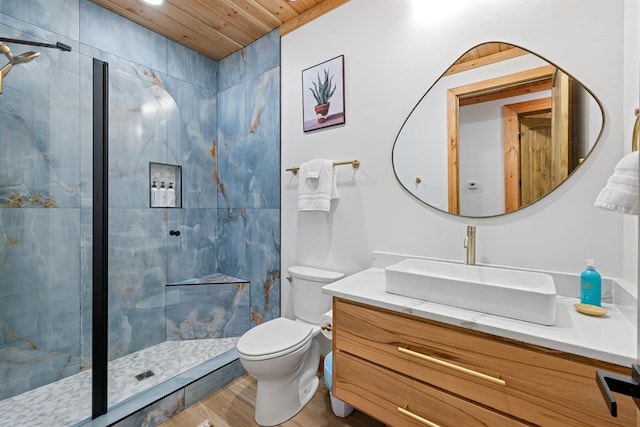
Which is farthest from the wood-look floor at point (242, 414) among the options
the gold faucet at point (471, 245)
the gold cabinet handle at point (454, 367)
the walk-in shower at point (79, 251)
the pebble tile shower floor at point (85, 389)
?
the gold faucet at point (471, 245)

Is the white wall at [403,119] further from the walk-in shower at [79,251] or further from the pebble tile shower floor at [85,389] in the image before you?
the walk-in shower at [79,251]

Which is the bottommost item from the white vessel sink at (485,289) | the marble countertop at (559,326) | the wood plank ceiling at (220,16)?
the marble countertop at (559,326)

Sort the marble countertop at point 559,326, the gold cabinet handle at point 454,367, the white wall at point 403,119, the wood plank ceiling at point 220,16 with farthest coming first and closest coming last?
the wood plank ceiling at point 220,16 < the white wall at point 403,119 < the gold cabinet handle at point 454,367 < the marble countertop at point 559,326

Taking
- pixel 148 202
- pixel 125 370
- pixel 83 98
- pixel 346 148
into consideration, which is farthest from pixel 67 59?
pixel 125 370

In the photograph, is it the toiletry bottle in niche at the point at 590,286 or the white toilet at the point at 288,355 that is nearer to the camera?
the toiletry bottle in niche at the point at 590,286

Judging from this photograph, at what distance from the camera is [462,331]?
1.00 metres

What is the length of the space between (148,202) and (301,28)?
68.4 inches

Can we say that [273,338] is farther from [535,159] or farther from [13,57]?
[13,57]

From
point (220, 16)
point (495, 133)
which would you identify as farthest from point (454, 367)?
point (220, 16)

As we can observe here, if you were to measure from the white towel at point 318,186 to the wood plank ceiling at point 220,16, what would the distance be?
1.08 m

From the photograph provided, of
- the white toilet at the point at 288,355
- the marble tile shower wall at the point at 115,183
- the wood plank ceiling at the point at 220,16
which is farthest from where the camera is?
the wood plank ceiling at the point at 220,16

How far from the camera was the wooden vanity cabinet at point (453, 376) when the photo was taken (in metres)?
0.81

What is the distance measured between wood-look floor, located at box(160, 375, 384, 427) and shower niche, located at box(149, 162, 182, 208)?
1.44m

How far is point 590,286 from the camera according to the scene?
1093 mm
